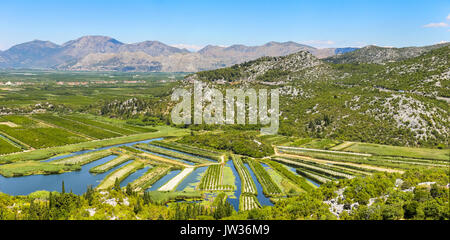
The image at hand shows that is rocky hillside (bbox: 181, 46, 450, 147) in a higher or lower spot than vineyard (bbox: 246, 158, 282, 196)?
higher

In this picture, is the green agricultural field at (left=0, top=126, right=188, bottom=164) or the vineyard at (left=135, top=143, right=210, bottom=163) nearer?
the green agricultural field at (left=0, top=126, right=188, bottom=164)

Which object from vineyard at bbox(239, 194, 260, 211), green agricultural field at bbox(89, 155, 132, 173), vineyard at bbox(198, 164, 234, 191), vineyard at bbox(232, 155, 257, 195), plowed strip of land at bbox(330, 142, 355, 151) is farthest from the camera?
plowed strip of land at bbox(330, 142, 355, 151)

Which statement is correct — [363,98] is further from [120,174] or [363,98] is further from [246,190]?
[120,174]

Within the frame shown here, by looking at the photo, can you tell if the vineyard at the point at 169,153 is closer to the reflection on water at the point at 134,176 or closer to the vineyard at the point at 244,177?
the vineyard at the point at 244,177

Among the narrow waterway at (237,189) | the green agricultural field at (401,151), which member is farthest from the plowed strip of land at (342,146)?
the narrow waterway at (237,189)

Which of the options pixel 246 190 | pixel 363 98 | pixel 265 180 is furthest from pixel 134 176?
pixel 363 98

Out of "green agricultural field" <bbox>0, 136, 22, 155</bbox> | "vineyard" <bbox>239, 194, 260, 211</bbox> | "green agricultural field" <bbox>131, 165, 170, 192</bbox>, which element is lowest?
"vineyard" <bbox>239, 194, 260, 211</bbox>

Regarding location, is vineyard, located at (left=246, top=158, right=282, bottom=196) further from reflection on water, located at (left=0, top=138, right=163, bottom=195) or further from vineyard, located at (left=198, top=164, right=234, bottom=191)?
reflection on water, located at (left=0, top=138, right=163, bottom=195)

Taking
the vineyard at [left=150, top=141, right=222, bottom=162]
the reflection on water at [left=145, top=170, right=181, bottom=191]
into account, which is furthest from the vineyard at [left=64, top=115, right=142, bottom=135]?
the reflection on water at [left=145, top=170, right=181, bottom=191]
